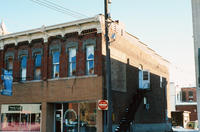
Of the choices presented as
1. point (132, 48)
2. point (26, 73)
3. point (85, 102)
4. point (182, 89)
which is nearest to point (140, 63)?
point (132, 48)

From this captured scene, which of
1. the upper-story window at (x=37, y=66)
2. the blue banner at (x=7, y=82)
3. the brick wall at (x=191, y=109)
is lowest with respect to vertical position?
the brick wall at (x=191, y=109)

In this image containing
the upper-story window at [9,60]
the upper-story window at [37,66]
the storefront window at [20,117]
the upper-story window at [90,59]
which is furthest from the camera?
the upper-story window at [9,60]

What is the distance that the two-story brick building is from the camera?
75.9 feet

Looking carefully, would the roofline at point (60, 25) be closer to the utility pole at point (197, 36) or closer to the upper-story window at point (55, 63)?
the upper-story window at point (55, 63)

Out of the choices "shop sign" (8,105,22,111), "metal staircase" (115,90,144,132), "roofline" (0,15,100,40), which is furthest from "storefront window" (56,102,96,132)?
"roofline" (0,15,100,40)

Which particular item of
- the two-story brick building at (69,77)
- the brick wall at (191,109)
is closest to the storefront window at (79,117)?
the two-story brick building at (69,77)

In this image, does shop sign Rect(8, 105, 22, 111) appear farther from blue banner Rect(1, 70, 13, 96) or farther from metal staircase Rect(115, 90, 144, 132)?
metal staircase Rect(115, 90, 144, 132)

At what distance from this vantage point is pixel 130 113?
2588 cm

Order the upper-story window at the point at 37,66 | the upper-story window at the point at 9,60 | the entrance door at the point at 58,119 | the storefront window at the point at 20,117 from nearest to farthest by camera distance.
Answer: the entrance door at the point at 58,119
the storefront window at the point at 20,117
the upper-story window at the point at 37,66
the upper-story window at the point at 9,60

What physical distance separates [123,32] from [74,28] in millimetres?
4917

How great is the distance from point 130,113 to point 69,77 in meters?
6.35

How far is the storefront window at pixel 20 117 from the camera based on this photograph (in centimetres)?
2583

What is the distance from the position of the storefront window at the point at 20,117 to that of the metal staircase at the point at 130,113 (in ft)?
23.5

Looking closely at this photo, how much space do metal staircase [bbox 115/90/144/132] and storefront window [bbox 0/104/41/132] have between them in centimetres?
716
